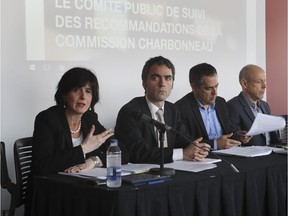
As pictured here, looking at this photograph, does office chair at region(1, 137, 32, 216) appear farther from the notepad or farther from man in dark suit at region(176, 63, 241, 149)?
man in dark suit at region(176, 63, 241, 149)

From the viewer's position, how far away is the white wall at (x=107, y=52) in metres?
3.66

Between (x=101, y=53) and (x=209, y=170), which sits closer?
(x=209, y=170)

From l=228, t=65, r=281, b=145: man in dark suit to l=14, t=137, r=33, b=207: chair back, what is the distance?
1.62 metres

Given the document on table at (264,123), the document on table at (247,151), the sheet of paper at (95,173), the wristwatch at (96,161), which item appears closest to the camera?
the sheet of paper at (95,173)

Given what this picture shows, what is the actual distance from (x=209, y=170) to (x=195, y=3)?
8.26ft

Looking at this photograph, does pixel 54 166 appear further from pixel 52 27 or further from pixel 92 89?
pixel 52 27

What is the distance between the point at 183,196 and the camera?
98.3 inches

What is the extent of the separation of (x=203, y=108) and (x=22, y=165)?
1.44 m

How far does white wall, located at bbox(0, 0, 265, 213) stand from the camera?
366cm

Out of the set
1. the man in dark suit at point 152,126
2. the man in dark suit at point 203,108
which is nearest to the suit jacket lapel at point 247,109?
the man in dark suit at point 203,108

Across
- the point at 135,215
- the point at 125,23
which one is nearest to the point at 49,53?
the point at 125,23

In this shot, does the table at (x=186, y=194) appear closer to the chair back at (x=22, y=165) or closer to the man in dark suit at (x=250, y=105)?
the chair back at (x=22, y=165)

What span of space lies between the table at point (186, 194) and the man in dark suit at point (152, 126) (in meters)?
0.28

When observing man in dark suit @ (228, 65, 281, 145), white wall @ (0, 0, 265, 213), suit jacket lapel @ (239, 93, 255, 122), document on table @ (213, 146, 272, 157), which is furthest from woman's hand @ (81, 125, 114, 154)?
suit jacket lapel @ (239, 93, 255, 122)
